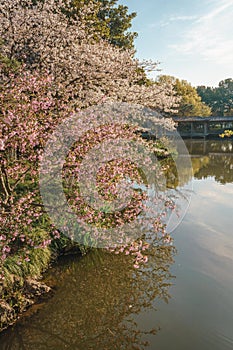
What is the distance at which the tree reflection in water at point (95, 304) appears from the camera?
5.29 metres

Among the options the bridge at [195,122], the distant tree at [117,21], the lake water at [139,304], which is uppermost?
the distant tree at [117,21]

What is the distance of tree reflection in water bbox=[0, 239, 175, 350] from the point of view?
17.4 feet

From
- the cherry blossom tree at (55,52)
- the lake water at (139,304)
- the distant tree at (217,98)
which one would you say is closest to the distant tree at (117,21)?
the cherry blossom tree at (55,52)

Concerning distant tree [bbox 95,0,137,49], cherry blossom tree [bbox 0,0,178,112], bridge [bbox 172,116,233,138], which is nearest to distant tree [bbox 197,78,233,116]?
bridge [bbox 172,116,233,138]

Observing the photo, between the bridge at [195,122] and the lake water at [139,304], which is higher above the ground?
the bridge at [195,122]

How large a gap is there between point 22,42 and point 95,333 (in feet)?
35.2

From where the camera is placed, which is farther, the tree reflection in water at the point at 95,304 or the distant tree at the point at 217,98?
the distant tree at the point at 217,98

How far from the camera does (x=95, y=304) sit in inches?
246

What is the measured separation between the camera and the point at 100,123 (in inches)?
275

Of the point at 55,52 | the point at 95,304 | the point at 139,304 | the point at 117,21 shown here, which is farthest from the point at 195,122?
the point at 95,304

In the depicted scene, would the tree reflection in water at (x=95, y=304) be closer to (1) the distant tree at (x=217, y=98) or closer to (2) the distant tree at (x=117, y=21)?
(2) the distant tree at (x=117, y=21)

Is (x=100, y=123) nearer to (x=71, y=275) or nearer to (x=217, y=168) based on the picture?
(x=71, y=275)

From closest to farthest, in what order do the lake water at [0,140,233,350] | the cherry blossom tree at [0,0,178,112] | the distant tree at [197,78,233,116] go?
the lake water at [0,140,233,350], the cherry blossom tree at [0,0,178,112], the distant tree at [197,78,233,116]

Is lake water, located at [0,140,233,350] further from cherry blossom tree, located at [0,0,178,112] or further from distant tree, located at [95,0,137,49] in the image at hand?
distant tree, located at [95,0,137,49]
